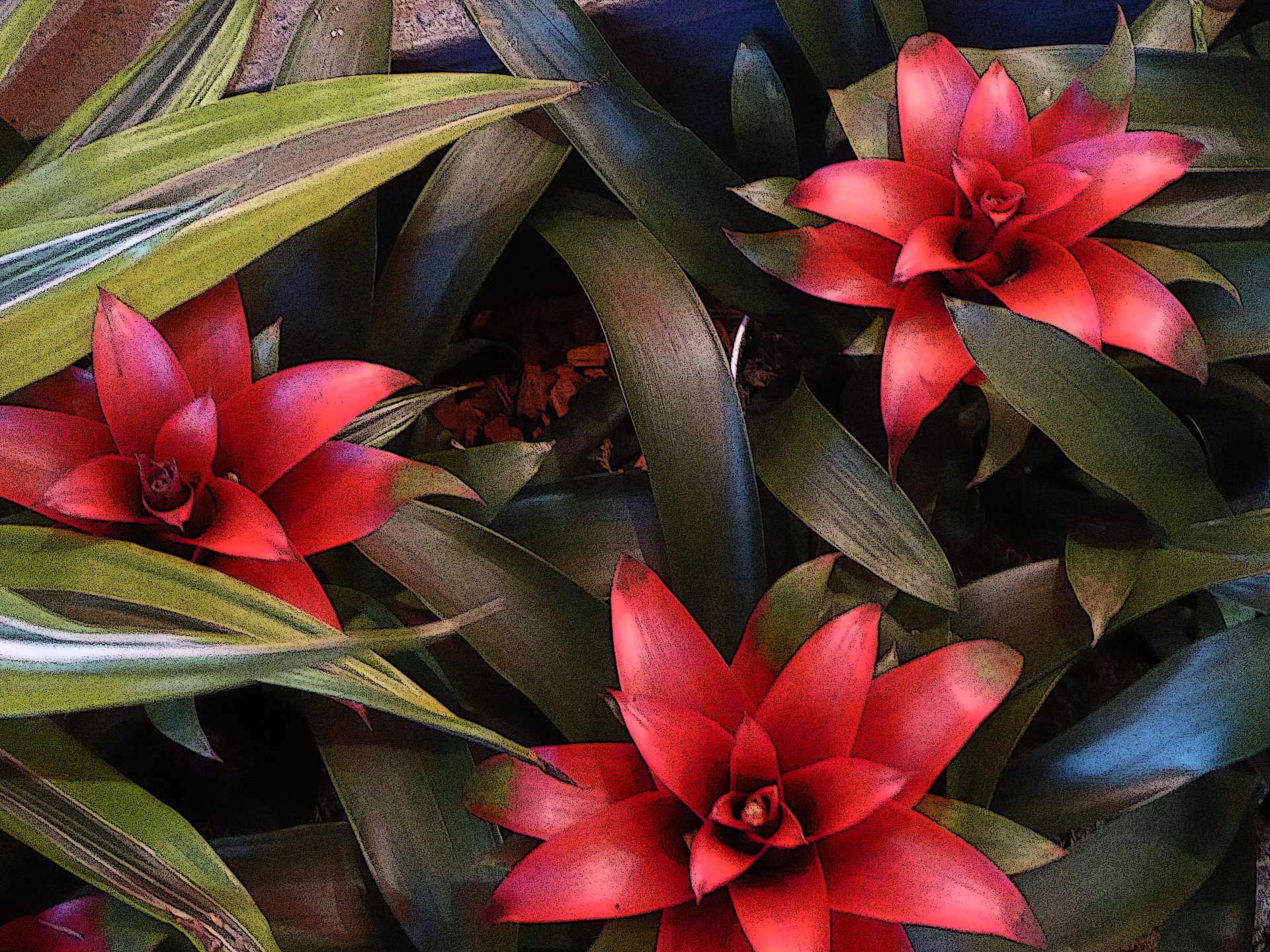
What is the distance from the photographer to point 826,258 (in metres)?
0.65

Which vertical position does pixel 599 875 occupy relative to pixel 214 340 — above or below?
below

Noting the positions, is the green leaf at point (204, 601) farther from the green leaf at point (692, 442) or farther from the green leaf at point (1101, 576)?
the green leaf at point (1101, 576)

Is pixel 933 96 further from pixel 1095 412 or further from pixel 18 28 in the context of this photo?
pixel 18 28

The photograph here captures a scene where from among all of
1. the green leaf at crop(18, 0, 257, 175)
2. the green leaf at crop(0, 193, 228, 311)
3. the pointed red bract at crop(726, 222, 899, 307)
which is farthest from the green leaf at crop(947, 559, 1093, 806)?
the green leaf at crop(18, 0, 257, 175)

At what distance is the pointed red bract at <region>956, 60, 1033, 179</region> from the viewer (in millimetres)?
611

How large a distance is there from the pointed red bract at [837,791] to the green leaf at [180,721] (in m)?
0.36

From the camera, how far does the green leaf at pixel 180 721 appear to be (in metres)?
0.58

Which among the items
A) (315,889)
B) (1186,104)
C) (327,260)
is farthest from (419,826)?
(1186,104)

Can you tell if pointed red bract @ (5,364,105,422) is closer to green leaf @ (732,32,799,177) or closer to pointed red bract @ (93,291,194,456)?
pointed red bract @ (93,291,194,456)

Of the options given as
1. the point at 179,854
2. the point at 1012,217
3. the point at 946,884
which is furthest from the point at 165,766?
the point at 1012,217

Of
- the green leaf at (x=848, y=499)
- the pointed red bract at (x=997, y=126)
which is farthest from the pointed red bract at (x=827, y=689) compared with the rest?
the pointed red bract at (x=997, y=126)

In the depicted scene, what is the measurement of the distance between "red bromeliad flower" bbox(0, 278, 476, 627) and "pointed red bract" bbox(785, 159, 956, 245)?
0.30 metres

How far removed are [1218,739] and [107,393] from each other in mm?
735

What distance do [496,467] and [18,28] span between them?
447mm
